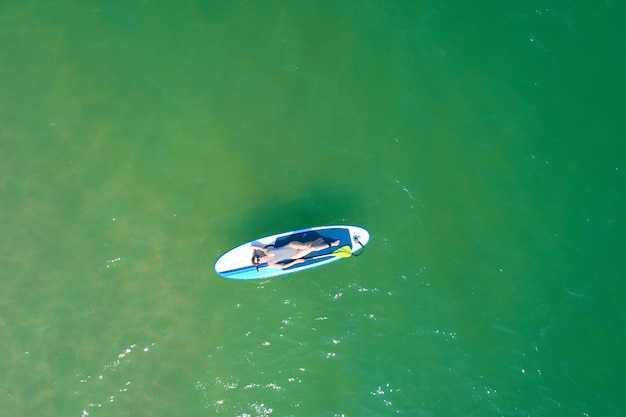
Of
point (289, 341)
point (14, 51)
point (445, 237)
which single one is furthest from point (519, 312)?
point (14, 51)

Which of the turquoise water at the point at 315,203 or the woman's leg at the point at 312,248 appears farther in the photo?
the turquoise water at the point at 315,203

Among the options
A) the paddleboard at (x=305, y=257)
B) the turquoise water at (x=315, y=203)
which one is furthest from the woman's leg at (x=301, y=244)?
the turquoise water at (x=315, y=203)

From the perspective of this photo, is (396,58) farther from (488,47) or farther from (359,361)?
(359,361)

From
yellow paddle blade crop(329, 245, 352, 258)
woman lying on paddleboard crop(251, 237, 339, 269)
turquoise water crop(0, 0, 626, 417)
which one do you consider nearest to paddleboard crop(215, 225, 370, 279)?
yellow paddle blade crop(329, 245, 352, 258)

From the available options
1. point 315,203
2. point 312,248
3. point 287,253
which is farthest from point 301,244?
point 315,203

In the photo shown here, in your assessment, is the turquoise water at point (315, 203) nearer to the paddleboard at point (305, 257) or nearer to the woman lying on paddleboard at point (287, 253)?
the paddleboard at point (305, 257)

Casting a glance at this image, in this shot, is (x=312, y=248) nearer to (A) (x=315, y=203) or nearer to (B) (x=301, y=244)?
(B) (x=301, y=244)
